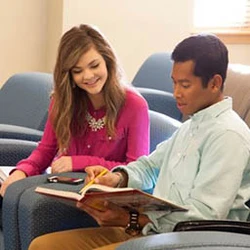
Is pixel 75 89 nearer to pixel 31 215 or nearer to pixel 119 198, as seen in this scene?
pixel 31 215

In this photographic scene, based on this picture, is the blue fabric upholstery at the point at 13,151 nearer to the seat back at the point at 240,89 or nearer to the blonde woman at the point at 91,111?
the blonde woman at the point at 91,111

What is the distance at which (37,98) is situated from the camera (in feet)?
10.5

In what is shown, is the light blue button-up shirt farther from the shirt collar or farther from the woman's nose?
the woman's nose

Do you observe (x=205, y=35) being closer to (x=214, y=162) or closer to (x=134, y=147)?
(x=214, y=162)

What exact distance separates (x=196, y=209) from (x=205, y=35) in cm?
50

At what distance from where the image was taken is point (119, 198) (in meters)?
1.65

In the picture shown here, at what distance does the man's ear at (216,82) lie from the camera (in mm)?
1748

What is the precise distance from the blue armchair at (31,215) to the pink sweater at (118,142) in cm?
12

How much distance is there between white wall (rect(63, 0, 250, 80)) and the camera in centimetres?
400

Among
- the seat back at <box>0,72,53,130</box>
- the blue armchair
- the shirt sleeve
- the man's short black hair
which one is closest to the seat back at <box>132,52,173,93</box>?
the seat back at <box>0,72,53,130</box>

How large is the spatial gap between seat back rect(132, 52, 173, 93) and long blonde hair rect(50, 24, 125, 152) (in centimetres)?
107

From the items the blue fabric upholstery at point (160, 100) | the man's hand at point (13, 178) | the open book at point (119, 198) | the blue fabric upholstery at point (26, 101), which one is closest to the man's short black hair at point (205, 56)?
the open book at point (119, 198)

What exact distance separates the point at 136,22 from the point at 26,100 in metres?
1.19

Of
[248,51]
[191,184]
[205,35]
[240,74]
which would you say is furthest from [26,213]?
[248,51]
